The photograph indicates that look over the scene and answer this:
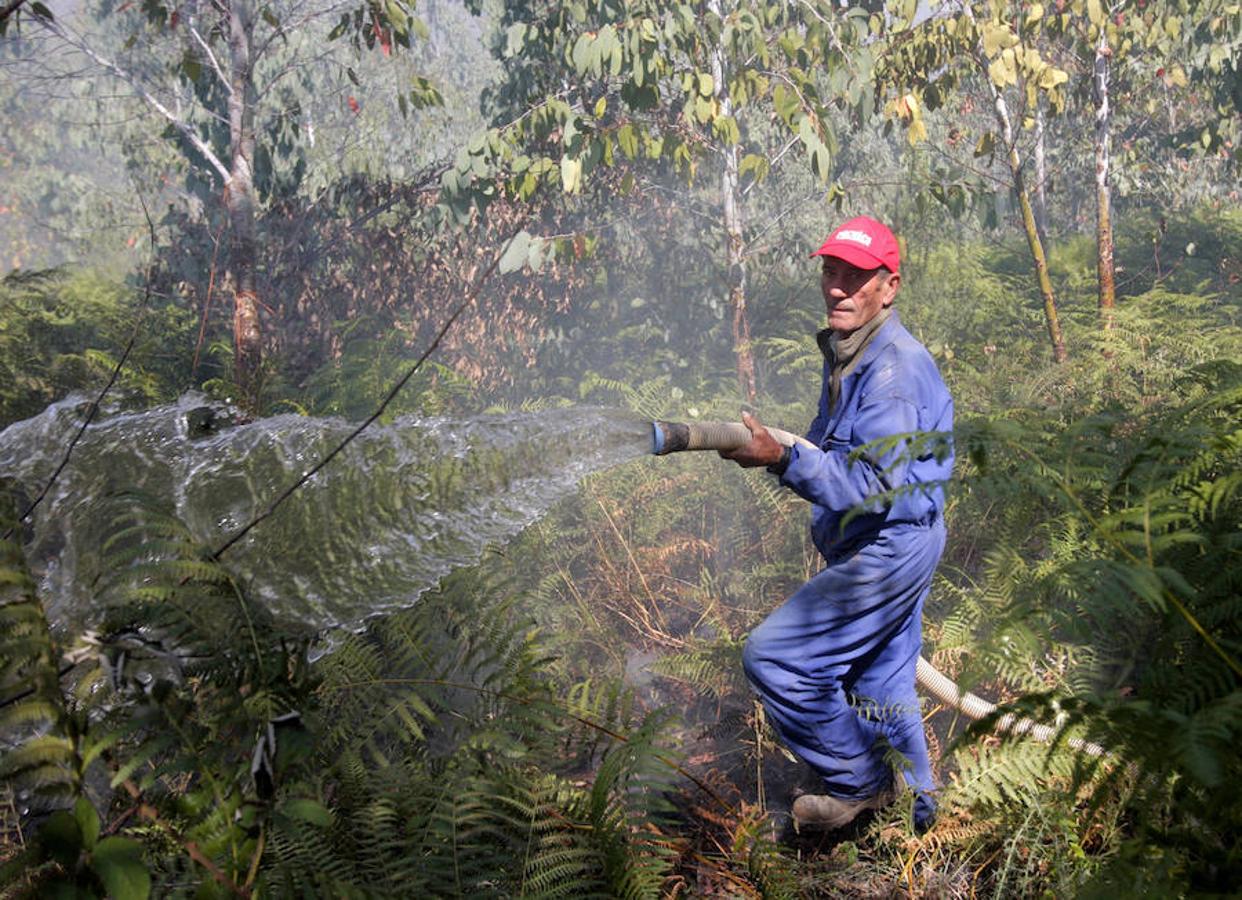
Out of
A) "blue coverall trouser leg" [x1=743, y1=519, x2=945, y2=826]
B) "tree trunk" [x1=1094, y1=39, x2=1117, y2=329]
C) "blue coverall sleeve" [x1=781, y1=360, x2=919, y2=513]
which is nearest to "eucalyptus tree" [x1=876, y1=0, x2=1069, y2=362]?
"tree trunk" [x1=1094, y1=39, x2=1117, y2=329]

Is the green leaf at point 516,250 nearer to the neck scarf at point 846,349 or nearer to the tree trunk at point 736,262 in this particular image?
the tree trunk at point 736,262

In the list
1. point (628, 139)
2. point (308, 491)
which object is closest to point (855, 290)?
point (308, 491)

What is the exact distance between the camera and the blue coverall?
2.93 m

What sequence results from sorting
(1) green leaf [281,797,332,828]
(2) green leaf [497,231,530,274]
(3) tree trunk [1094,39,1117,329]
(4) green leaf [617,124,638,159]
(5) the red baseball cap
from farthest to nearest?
1. (3) tree trunk [1094,39,1117,329]
2. (2) green leaf [497,231,530,274]
3. (4) green leaf [617,124,638,159]
4. (5) the red baseball cap
5. (1) green leaf [281,797,332,828]

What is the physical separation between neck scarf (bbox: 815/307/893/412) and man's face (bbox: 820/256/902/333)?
22mm

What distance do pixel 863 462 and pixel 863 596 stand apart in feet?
1.42

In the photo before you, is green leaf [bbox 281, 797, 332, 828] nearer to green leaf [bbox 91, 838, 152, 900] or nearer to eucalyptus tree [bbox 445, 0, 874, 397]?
green leaf [bbox 91, 838, 152, 900]

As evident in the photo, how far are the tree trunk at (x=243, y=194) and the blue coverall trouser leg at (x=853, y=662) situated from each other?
4.66 m

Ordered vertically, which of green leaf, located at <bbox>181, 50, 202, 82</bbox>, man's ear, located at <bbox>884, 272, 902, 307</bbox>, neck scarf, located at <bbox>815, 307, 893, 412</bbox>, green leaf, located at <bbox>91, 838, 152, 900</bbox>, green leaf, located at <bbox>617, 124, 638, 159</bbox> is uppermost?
green leaf, located at <bbox>181, 50, 202, 82</bbox>

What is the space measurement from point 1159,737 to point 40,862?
163cm

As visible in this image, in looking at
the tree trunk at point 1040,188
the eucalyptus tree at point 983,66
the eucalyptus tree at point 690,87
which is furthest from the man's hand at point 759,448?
the tree trunk at point 1040,188

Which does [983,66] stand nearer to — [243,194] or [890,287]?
[890,287]

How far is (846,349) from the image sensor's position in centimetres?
323

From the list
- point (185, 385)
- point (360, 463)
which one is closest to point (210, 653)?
point (360, 463)
